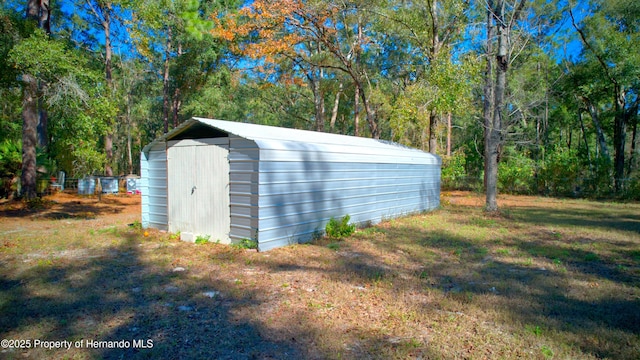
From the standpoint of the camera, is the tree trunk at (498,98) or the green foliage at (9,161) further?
the green foliage at (9,161)

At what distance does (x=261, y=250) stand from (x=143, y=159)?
4.23m

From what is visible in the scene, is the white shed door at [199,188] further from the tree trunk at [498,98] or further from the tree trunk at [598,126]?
the tree trunk at [598,126]

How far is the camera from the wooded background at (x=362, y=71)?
10078 millimetres

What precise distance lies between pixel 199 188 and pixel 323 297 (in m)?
4.28

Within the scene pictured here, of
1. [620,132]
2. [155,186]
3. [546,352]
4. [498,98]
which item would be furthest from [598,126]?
[155,186]

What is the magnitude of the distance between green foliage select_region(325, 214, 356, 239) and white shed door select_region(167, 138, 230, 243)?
2284 mm

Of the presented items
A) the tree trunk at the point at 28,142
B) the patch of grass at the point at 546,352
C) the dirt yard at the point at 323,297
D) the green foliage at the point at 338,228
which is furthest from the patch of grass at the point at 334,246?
the tree trunk at the point at 28,142

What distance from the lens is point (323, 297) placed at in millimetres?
4559

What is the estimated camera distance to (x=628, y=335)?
11.6 ft

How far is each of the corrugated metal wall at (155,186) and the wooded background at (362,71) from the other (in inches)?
85.2

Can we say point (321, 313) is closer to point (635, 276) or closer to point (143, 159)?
point (635, 276)

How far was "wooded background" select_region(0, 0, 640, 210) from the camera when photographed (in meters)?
10.1

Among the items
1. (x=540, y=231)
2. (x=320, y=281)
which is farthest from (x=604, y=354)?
(x=540, y=231)

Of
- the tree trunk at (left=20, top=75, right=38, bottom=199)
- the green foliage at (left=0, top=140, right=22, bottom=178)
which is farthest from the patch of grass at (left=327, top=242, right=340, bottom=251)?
the green foliage at (left=0, top=140, right=22, bottom=178)
